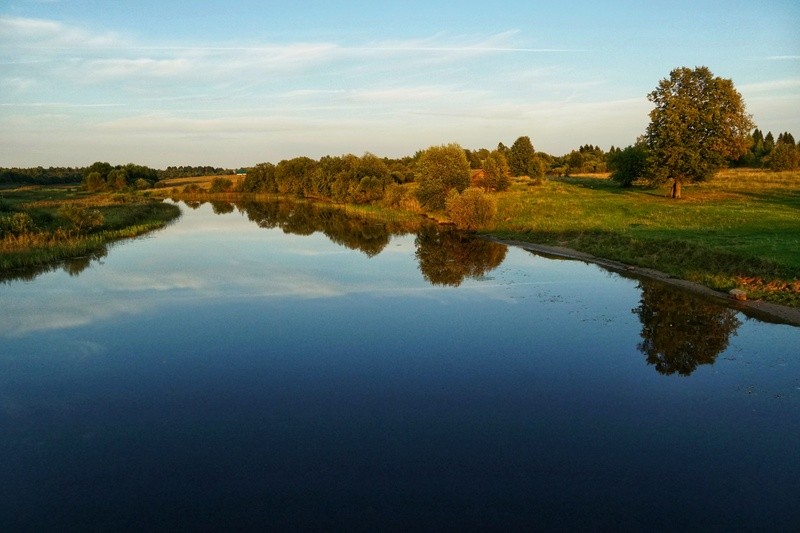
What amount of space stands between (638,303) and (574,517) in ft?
55.9

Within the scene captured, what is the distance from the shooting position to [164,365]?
18.2 meters

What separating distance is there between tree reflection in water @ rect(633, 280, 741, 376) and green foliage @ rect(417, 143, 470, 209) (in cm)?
3559

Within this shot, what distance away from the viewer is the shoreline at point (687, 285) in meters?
21.6

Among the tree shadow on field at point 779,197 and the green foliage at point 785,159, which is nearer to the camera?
the tree shadow on field at point 779,197

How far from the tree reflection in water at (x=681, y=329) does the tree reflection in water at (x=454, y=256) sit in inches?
403

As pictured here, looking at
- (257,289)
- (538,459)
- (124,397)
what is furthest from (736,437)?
(257,289)

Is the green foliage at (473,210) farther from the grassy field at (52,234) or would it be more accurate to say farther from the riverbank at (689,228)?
the grassy field at (52,234)

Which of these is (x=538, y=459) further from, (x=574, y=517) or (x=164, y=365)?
(x=164, y=365)

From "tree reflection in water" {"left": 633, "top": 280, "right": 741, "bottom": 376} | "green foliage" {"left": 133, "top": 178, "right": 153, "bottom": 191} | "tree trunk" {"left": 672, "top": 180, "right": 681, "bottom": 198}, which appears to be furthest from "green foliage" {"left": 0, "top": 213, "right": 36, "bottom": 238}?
"green foliage" {"left": 133, "top": 178, "right": 153, "bottom": 191}

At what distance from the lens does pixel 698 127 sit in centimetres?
4997

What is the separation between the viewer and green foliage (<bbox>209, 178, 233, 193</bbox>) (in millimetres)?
133000

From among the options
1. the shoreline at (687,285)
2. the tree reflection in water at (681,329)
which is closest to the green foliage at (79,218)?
the shoreline at (687,285)

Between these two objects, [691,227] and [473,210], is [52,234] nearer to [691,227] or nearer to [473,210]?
[473,210]

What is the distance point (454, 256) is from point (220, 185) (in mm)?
108565
